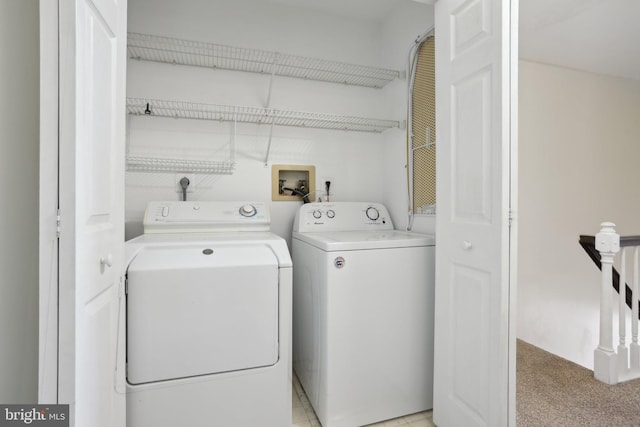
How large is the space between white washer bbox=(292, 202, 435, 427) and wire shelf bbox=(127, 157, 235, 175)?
0.84 metres

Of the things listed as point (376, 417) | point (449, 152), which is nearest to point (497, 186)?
point (449, 152)

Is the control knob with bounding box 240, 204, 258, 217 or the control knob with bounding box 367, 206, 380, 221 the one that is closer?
the control knob with bounding box 240, 204, 258, 217

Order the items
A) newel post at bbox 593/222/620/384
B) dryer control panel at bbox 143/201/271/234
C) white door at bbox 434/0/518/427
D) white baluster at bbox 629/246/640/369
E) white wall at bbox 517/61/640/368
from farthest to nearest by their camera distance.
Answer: white wall at bbox 517/61/640/368, white baluster at bbox 629/246/640/369, newel post at bbox 593/222/620/384, dryer control panel at bbox 143/201/271/234, white door at bbox 434/0/518/427

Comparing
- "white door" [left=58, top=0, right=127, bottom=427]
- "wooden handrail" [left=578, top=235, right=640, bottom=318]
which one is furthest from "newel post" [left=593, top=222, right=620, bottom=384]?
"white door" [left=58, top=0, right=127, bottom=427]

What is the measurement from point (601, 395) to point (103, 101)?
2909 millimetres

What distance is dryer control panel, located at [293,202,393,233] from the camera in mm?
2203

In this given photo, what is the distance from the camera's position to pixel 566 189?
343 cm

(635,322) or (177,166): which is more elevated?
(177,166)

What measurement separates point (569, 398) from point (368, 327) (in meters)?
1.31

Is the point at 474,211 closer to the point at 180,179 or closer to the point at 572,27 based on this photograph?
the point at 180,179

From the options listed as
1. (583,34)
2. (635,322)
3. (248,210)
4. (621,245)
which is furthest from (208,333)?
(583,34)

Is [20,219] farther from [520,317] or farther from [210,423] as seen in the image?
[520,317]

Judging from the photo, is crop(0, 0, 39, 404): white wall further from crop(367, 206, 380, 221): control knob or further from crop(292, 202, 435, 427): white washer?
crop(367, 206, 380, 221): control knob

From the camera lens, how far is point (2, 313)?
0.75 m
